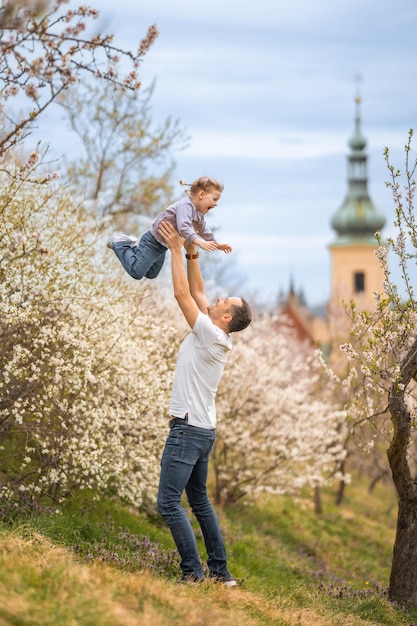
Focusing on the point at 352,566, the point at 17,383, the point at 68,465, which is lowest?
the point at 352,566

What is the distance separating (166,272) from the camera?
16141mm

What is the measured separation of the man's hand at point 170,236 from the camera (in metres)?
6.77

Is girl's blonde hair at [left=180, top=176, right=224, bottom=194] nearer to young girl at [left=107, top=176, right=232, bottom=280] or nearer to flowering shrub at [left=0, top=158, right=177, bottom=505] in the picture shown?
young girl at [left=107, top=176, right=232, bottom=280]

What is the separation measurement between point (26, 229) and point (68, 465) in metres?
2.35

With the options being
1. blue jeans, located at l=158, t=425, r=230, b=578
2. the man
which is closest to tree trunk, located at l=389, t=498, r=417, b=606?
the man

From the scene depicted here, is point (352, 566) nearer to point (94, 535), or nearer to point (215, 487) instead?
point (215, 487)

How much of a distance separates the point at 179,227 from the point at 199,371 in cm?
107

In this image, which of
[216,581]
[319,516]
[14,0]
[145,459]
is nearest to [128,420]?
[145,459]

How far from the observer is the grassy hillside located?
4910mm

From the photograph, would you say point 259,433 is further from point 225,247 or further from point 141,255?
point 225,247

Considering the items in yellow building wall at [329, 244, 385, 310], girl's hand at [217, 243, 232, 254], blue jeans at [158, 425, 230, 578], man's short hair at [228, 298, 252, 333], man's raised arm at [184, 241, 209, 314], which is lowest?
blue jeans at [158, 425, 230, 578]

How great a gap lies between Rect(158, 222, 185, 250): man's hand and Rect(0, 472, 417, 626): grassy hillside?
233 cm

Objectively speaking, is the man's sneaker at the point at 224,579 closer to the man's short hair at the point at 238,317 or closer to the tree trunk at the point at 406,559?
the man's short hair at the point at 238,317

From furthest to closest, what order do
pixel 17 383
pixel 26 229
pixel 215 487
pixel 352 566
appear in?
1. pixel 215 487
2. pixel 352 566
3. pixel 26 229
4. pixel 17 383
